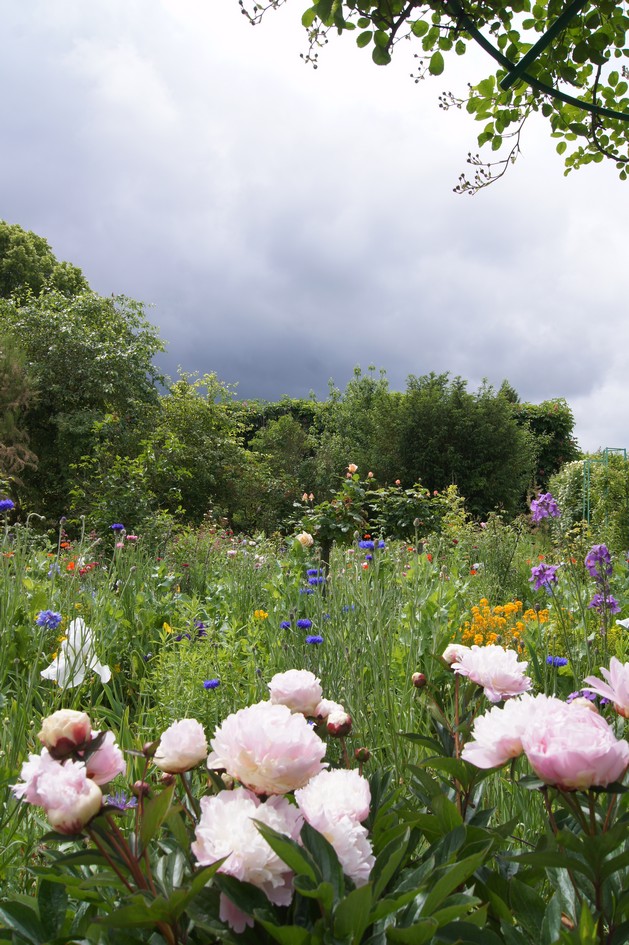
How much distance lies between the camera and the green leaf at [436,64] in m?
1.68

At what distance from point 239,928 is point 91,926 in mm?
139

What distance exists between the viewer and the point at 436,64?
5.55ft

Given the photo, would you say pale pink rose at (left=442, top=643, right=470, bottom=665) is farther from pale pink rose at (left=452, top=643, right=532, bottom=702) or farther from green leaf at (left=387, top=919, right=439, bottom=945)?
green leaf at (left=387, top=919, right=439, bottom=945)

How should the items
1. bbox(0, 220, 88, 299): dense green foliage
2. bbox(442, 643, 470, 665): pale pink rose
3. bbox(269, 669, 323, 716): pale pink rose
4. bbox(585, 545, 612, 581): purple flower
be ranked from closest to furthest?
bbox(269, 669, 323, 716): pale pink rose
bbox(442, 643, 470, 665): pale pink rose
bbox(585, 545, 612, 581): purple flower
bbox(0, 220, 88, 299): dense green foliage

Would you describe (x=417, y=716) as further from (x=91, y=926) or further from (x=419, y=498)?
(x=419, y=498)

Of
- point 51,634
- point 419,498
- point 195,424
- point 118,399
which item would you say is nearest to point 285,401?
point 195,424

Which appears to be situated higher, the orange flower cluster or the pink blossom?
the orange flower cluster

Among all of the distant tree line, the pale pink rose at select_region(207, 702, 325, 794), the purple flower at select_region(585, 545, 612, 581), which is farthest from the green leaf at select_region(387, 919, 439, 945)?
the distant tree line

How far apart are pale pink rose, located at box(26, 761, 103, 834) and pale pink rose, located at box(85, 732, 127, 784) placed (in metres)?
0.07

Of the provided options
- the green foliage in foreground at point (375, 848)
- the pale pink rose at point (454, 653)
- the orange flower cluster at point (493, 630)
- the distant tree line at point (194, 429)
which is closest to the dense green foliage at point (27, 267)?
the distant tree line at point (194, 429)

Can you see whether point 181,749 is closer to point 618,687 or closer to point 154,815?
point 154,815

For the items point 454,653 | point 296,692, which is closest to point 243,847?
A: point 296,692

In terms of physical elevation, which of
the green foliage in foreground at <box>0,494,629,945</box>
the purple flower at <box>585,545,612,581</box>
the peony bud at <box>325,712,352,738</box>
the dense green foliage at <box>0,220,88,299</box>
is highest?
the dense green foliage at <box>0,220,88,299</box>

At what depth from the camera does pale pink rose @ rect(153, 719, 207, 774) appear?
733mm
